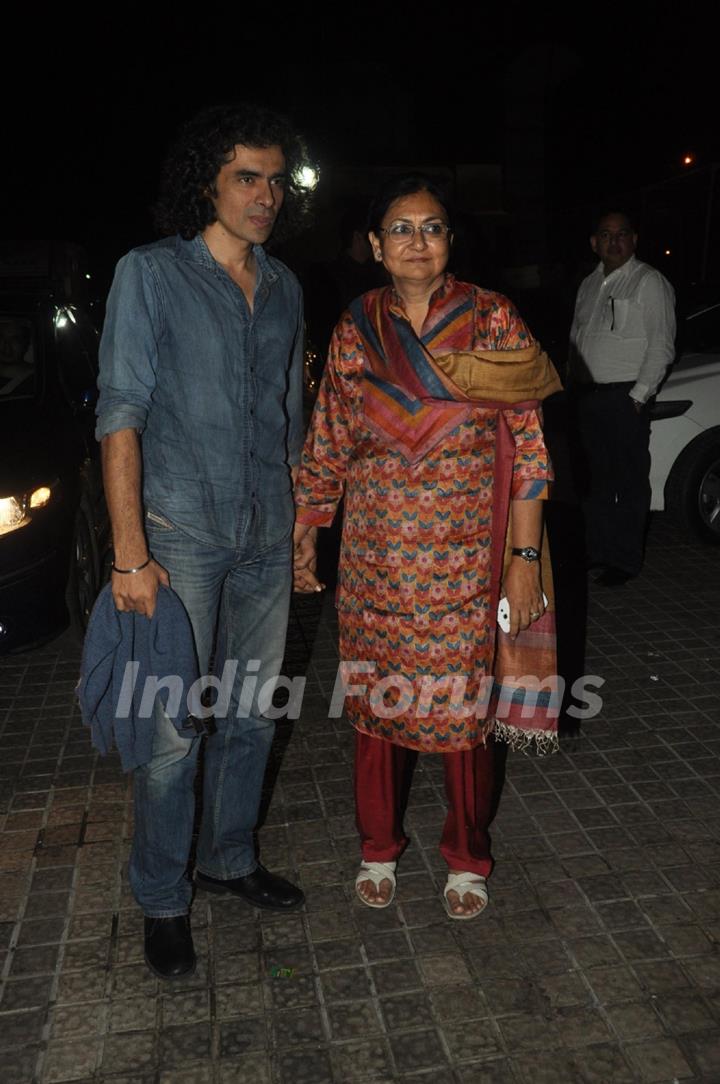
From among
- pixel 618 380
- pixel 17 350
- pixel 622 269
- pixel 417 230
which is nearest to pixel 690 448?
pixel 618 380

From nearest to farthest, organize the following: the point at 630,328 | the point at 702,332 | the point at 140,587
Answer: the point at 140,587
the point at 630,328
the point at 702,332

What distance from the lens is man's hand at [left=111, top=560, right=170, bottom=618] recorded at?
248cm

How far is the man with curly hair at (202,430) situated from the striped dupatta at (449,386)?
262 mm

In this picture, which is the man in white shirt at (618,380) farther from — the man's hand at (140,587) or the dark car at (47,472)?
the man's hand at (140,587)

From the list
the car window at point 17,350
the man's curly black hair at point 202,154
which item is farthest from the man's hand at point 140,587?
the car window at point 17,350

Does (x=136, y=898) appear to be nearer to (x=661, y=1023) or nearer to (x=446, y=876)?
(x=446, y=876)

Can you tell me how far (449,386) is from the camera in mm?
2666

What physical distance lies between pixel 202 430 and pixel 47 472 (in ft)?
8.19

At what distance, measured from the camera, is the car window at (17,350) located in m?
5.69

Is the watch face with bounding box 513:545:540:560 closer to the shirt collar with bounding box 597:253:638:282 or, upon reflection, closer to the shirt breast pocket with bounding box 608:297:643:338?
the shirt breast pocket with bounding box 608:297:643:338

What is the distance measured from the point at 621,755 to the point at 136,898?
2.06 meters

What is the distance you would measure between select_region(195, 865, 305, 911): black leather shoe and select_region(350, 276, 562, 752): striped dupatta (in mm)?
981

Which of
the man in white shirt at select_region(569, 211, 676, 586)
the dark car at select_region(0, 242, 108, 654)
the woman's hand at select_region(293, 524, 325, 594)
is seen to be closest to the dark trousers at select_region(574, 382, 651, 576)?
the man in white shirt at select_region(569, 211, 676, 586)

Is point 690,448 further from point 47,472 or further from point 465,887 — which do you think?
point 465,887
